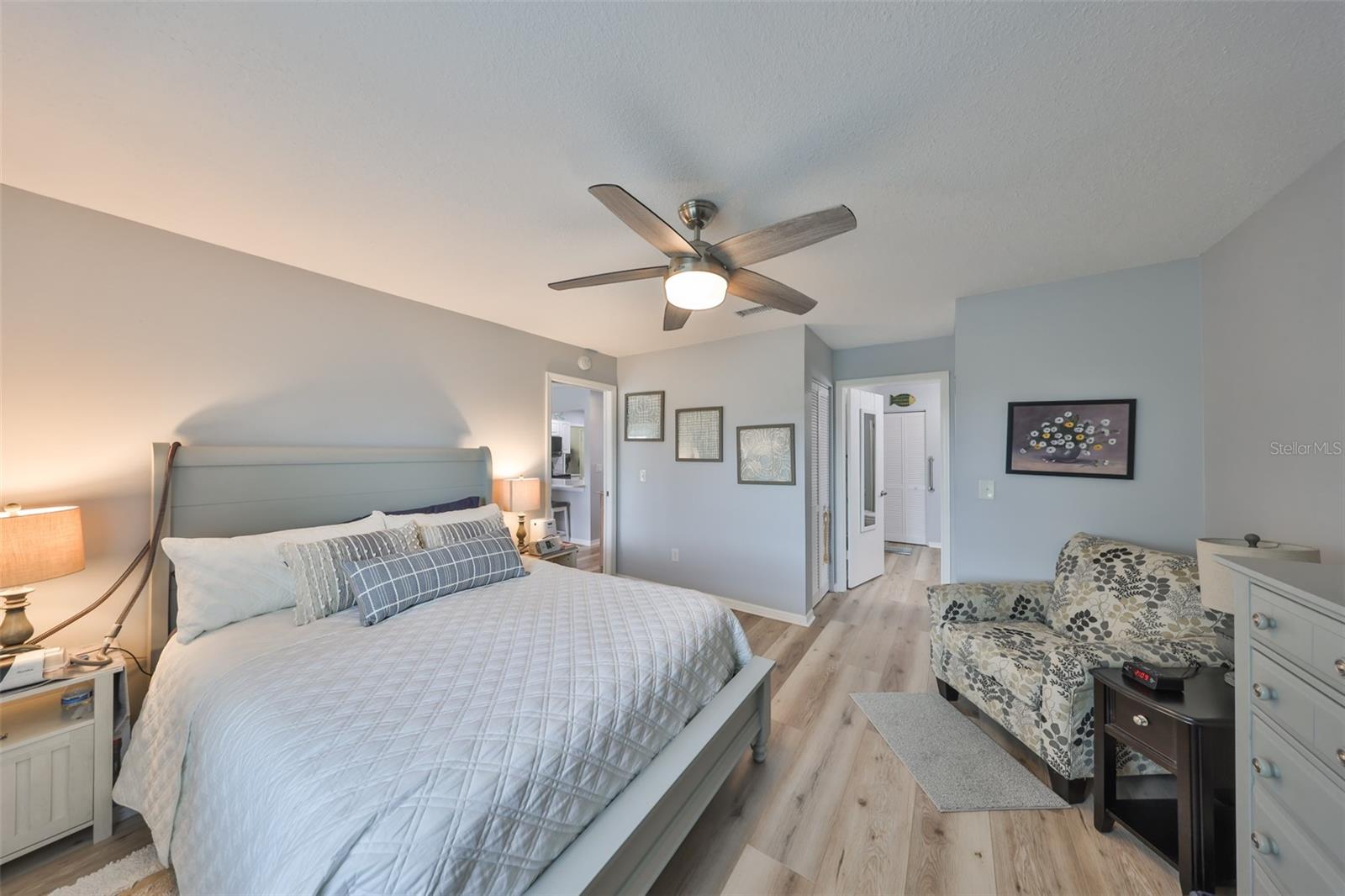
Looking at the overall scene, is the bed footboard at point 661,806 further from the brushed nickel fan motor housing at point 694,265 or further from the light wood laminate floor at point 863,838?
the brushed nickel fan motor housing at point 694,265

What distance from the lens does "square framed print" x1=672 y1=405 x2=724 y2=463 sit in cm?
394

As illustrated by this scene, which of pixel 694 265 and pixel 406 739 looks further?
pixel 694 265

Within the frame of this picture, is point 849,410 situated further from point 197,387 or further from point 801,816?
point 197,387

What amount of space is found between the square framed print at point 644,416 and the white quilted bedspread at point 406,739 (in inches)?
102

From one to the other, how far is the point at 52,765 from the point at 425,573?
4.03 feet

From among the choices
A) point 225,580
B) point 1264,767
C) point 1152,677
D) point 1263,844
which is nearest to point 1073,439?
point 1152,677

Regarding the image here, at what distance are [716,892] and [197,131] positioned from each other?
2.97m

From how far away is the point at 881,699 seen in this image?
245 centimetres

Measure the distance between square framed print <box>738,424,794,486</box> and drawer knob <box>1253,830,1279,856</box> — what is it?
8.36ft

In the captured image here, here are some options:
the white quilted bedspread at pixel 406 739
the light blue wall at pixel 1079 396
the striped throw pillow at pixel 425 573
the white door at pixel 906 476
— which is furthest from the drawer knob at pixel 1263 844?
the white door at pixel 906 476

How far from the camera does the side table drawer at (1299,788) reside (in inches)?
37.5

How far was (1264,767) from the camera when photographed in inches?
44.8

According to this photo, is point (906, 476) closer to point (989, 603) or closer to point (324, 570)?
point (989, 603)

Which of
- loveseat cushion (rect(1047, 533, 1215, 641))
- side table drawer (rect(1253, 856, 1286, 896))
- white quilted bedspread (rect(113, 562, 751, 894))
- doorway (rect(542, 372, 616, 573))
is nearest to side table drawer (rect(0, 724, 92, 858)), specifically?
white quilted bedspread (rect(113, 562, 751, 894))
